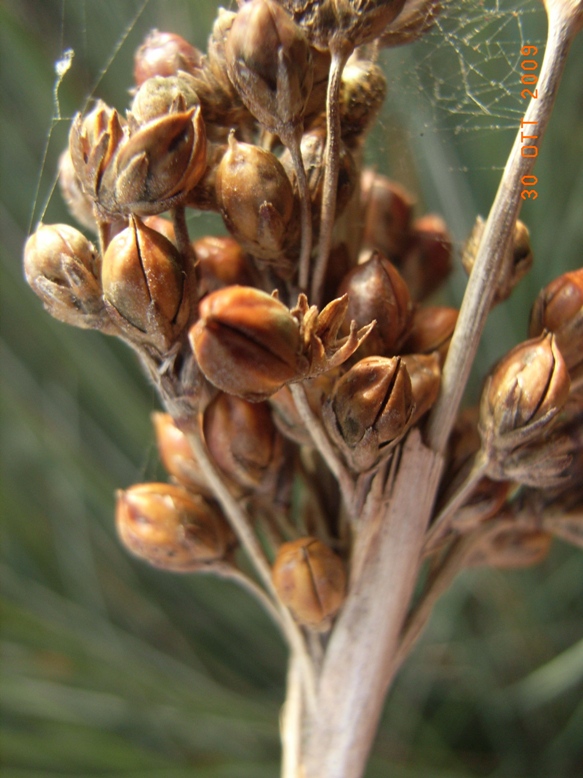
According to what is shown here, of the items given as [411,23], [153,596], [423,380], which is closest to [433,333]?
[423,380]

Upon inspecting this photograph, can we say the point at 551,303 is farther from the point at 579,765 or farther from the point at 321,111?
the point at 579,765

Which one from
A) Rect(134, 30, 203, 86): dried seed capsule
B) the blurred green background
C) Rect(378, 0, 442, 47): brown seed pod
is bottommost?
the blurred green background

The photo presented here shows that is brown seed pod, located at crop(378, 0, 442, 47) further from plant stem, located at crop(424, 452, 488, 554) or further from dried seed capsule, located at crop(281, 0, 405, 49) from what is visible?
plant stem, located at crop(424, 452, 488, 554)

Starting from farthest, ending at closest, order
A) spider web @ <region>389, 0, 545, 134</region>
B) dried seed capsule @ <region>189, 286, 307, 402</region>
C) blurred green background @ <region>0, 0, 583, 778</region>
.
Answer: blurred green background @ <region>0, 0, 583, 778</region> < spider web @ <region>389, 0, 545, 134</region> < dried seed capsule @ <region>189, 286, 307, 402</region>

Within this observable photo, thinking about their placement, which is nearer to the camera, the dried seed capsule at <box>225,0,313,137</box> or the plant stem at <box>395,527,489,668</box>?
the dried seed capsule at <box>225,0,313,137</box>

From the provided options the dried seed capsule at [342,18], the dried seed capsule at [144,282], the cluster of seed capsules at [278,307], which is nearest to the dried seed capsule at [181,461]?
the cluster of seed capsules at [278,307]

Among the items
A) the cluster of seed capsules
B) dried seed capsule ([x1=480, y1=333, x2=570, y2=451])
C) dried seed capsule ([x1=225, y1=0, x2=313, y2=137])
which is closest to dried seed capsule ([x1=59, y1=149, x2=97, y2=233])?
the cluster of seed capsules

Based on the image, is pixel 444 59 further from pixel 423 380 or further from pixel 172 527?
pixel 172 527
